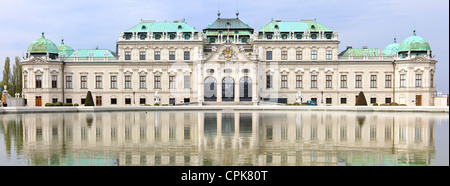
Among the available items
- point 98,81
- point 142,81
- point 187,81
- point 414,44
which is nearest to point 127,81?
point 142,81

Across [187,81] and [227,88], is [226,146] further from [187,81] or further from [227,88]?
[187,81]

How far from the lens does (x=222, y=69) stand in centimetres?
6469

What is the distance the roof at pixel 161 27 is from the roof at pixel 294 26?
510 inches

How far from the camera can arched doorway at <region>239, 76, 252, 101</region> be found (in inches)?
2564

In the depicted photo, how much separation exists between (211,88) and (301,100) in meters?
15.3

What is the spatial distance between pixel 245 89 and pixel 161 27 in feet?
59.1

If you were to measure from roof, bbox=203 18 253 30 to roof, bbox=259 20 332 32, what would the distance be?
3.89 meters

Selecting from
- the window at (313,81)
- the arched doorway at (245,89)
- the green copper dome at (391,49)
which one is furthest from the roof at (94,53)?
the green copper dome at (391,49)

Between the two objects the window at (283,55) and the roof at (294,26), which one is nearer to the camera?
the window at (283,55)

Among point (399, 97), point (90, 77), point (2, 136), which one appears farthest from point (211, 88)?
point (2, 136)

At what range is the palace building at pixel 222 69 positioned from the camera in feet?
213

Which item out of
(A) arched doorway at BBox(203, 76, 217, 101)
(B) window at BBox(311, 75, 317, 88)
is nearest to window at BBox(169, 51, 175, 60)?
(A) arched doorway at BBox(203, 76, 217, 101)

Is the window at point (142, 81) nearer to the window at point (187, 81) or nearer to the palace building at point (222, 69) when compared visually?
the palace building at point (222, 69)

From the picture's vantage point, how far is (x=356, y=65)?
2645 inches
